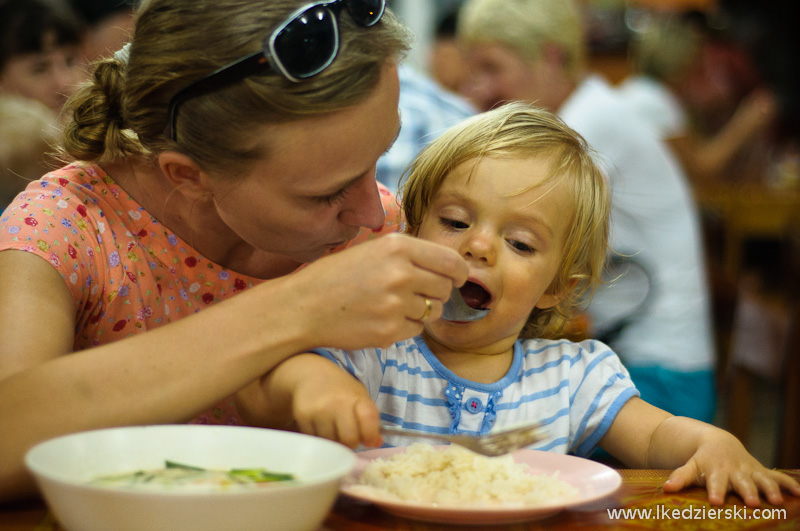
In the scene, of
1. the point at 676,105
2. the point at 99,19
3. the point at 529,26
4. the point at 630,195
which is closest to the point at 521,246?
the point at 630,195

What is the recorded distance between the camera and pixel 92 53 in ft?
10.6

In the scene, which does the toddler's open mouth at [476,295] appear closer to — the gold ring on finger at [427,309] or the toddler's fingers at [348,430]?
the gold ring on finger at [427,309]

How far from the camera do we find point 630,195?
288 centimetres

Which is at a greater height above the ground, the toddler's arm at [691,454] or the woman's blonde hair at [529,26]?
the woman's blonde hair at [529,26]

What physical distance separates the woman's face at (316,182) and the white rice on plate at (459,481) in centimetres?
39

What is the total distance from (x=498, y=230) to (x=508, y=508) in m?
0.58

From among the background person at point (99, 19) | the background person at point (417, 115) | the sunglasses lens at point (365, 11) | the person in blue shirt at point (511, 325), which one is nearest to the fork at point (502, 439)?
the person in blue shirt at point (511, 325)

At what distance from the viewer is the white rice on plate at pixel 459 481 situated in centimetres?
91

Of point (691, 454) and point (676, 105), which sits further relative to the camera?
point (676, 105)

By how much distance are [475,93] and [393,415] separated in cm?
245

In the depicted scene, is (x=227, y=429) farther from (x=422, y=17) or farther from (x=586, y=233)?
(x=422, y=17)

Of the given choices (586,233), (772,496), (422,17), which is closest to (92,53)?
(586,233)

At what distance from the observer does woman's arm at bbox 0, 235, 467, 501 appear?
3.04 ft

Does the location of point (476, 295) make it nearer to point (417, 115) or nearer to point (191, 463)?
point (191, 463)
